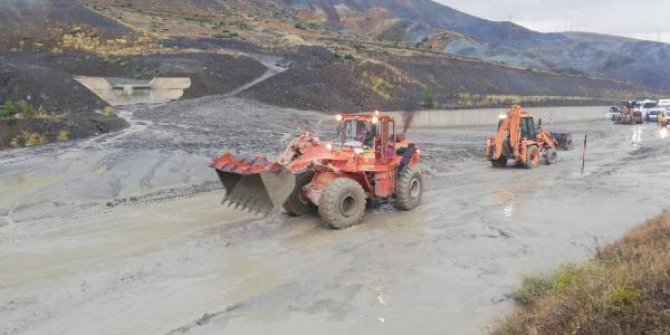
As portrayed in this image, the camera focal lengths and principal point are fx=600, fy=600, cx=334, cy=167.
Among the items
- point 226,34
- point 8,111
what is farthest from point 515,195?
point 226,34

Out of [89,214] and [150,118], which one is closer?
[89,214]

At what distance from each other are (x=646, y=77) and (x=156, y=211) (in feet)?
350

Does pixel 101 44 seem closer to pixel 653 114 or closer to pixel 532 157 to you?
pixel 532 157

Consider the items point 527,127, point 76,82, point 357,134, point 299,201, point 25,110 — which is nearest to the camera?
point 299,201

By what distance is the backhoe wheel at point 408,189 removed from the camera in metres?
12.5

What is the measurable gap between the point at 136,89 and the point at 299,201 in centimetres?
2539

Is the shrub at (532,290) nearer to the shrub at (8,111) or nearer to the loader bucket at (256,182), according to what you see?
the loader bucket at (256,182)

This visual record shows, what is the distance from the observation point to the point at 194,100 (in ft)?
110

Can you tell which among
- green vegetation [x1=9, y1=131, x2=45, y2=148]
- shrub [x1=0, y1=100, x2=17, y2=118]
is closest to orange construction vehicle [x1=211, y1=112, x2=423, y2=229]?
green vegetation [x1=9, y1=131, x2=45, y2=148]

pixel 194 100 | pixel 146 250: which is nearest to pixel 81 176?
pixel 146 250

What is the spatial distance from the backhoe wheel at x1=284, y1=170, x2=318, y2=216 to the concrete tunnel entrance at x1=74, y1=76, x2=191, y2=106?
941 inches

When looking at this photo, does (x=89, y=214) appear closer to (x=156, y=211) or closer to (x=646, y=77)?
(x=156, y=211)

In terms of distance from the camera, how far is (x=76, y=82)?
29.1 meters

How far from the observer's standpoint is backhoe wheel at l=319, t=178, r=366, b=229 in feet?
35.5
